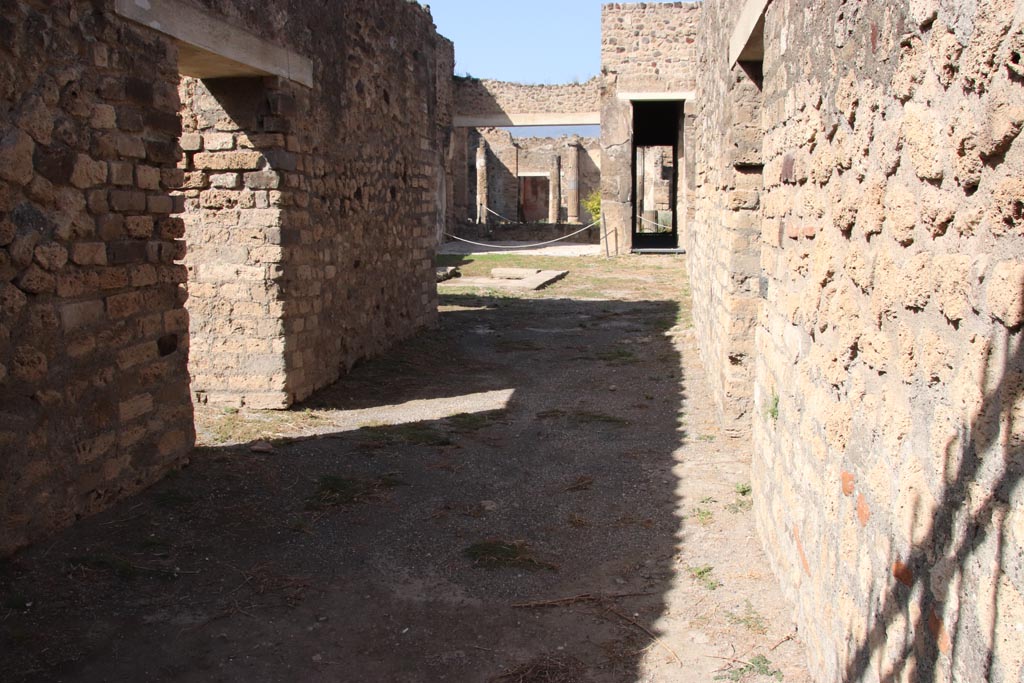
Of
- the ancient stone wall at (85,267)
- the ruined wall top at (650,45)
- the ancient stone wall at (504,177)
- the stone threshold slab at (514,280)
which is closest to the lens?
the ancient stone wall at (85,267)

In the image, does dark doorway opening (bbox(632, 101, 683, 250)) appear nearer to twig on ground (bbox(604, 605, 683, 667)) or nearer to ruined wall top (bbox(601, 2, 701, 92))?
ruined wall top (bbox(601, 2, 701, 92))

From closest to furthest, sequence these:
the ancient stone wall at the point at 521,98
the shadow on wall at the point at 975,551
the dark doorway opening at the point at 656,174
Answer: the shadow on wall at the point at 975,551
the dark doorway opening at the point at 656,174
the ancient stone wall at the point at 521,98

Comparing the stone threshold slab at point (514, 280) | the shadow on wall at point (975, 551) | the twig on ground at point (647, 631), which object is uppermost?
the shadow on wall at point (975, 551)

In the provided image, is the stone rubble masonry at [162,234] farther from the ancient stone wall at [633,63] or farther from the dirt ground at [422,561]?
the ancient stone wall at [633,63]

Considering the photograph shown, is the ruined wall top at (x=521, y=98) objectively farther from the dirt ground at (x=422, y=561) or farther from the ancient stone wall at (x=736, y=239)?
the dirt ground at (x=422, y=561)

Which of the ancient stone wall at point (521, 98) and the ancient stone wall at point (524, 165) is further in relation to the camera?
the ancient stone wall at point (524, 165)

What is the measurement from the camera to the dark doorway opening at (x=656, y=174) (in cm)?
2262

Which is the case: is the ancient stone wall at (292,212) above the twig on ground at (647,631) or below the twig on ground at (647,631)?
above

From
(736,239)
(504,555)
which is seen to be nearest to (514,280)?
(736,239)

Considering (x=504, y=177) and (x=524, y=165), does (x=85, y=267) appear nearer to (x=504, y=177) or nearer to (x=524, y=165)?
(x=504, y=177)

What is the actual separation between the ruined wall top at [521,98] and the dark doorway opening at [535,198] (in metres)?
15.2

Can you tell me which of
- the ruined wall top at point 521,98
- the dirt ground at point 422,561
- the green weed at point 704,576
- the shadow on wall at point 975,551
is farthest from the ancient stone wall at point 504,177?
the shadow on wall at point 975,551

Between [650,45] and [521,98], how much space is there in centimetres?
610

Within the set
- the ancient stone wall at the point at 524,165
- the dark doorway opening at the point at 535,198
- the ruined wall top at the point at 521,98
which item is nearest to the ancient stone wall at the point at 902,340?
the ruined wall top at the point at 521,98
